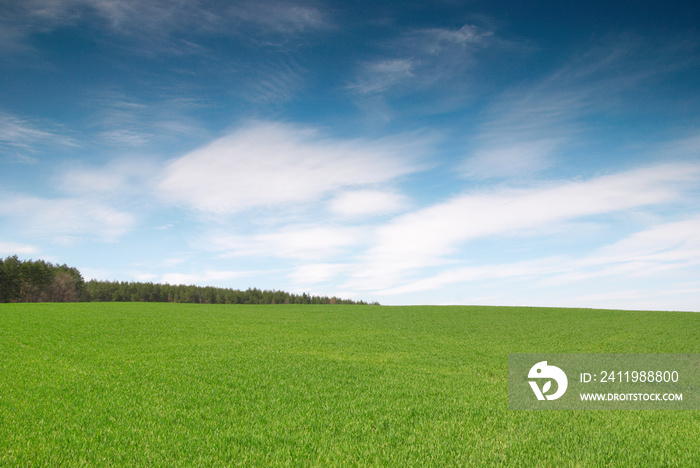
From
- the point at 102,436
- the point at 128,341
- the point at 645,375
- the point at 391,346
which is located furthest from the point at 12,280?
the point at 645,375

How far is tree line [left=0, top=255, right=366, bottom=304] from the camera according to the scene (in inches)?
3406

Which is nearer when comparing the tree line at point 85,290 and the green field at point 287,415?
the green field at point 287,415

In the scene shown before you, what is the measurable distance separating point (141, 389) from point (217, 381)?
2.20 m

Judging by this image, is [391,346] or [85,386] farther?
[391,346]

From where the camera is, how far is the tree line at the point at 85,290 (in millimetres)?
86500

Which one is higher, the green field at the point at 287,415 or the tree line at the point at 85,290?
the tree line at the point at 85,290

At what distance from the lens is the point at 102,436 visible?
8516 mm

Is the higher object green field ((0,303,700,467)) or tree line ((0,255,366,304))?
tree line ((0,255,366,304))

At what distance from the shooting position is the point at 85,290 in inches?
4291

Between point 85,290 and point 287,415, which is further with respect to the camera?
point 85,290

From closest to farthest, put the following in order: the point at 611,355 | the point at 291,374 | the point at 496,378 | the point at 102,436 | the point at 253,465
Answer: the point at 253,465
the point at 102,436
the point at 291,374
the point at 496,378
the point at 611,355

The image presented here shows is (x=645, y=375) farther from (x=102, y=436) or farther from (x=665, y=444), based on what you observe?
(x=102, y=436)

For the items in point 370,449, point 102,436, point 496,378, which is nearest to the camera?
point 370,449

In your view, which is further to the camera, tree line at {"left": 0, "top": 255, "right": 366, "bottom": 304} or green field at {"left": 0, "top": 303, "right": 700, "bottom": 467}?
tree line at {"left": 0, "top": 255, "right": 366, "bottom": 304}
